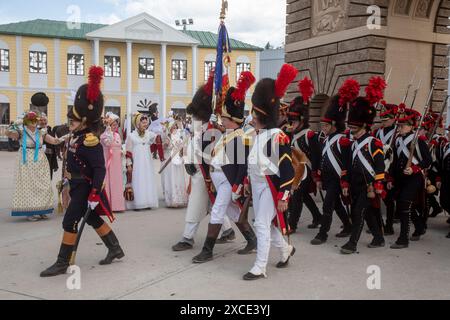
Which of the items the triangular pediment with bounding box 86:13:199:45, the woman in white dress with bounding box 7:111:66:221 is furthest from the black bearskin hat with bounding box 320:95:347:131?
the triangular pediment with bounding box 86:13:199:45

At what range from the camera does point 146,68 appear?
125ft

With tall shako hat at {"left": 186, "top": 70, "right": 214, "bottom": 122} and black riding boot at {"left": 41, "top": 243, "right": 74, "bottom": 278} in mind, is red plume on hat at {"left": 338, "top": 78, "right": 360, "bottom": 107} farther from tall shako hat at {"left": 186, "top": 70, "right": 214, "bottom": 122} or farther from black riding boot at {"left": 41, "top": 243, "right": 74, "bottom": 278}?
black riding boot at {"left": 41, "top": 243, "right": 74, "bottom": 278}

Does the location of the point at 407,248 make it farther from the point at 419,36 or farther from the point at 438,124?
the point at 419,36

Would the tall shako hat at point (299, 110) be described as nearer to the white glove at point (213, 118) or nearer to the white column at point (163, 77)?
the white glove at point (213, 118)

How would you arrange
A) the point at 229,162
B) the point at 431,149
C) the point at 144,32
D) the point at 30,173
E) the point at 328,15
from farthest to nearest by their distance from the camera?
the point at 144,32 → the point at 328,15 → the point at 30,173 → the point at 431,149 → the point at 229,162

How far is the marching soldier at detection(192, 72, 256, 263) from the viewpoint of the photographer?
5668mm

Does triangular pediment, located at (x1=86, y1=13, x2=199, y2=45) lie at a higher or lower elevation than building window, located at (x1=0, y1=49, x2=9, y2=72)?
higher

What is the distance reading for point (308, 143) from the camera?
744 cm

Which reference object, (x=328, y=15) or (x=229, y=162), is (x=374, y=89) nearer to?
(x=229, y=162)

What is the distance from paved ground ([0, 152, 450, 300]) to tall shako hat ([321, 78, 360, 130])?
167 centimetres

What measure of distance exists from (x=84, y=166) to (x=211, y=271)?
1.79 m

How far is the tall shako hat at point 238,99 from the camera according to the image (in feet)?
19.0

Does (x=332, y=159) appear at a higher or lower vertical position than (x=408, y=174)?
higher

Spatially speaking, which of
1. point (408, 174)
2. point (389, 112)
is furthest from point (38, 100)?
point (408, 174)
